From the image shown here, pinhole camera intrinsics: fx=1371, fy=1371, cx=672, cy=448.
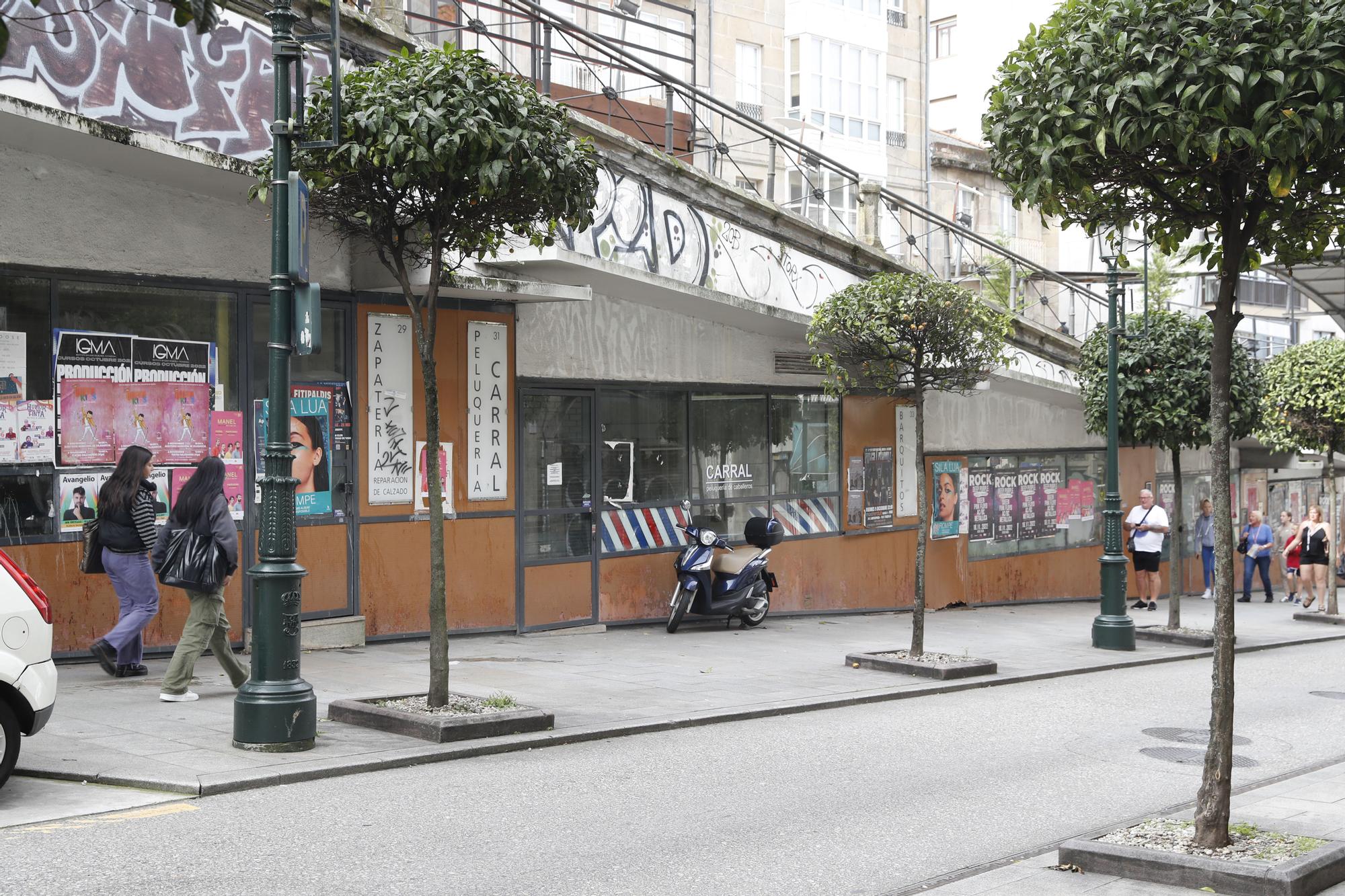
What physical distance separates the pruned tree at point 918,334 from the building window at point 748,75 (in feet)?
74.7

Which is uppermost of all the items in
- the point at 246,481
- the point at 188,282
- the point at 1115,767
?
the point at 188,282

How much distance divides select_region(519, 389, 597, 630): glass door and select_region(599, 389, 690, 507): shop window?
33 centimetres

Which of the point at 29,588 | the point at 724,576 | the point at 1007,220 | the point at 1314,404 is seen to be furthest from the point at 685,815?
the point at 1007,220

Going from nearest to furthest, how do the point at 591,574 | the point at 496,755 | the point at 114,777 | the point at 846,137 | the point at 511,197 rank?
1. the point at 114,777
2. the point at 496,755
3. the point at 511,197
4. the point at 591,574
5. the point at 846,137

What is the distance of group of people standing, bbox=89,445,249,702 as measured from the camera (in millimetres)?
9703

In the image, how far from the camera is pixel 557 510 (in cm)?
1513

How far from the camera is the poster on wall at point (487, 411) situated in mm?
14148

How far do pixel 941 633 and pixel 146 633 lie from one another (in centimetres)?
1008

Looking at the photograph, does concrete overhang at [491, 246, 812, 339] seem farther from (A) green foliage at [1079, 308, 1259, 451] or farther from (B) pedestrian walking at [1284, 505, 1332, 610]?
(B) pedestrian walking at [1284, 505, 1332, 610]

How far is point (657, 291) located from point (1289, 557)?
15959mm

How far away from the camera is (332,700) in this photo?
9.88m

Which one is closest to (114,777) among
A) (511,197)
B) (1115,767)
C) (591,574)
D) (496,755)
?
(496,755)

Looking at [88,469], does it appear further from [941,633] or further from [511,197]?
[941,633]

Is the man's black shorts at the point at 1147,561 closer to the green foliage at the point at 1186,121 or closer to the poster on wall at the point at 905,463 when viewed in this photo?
the poster on wall at the point at 905,463
